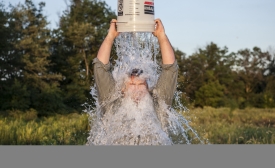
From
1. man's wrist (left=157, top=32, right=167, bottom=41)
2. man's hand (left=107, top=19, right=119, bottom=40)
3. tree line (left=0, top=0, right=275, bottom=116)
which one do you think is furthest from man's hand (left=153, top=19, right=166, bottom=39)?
tree line (left=0, top=0, right=275, bottom=116)

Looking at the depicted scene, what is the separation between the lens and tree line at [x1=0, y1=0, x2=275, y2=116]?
70.9 ft

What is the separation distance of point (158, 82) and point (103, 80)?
273 millimetres

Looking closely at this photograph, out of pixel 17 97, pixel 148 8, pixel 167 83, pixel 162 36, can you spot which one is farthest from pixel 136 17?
pixel 17 97

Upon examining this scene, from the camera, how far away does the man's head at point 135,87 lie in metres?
2.33

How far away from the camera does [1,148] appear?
1544mm

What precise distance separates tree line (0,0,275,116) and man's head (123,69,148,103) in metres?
13.3

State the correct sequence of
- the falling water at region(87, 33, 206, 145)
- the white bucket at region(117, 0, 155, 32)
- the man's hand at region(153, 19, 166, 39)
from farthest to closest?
the white bucket at region(117, 0, 155, 32)
the man's hand at region(153, 19, 166, 39)
the falling water at region(87, 33, 206, 145)

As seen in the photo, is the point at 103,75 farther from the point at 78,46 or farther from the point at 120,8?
the point at 78,46

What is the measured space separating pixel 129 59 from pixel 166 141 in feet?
3.13

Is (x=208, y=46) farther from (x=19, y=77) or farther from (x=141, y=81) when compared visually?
(x=141, y=81)

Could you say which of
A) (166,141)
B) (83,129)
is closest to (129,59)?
(166,141)

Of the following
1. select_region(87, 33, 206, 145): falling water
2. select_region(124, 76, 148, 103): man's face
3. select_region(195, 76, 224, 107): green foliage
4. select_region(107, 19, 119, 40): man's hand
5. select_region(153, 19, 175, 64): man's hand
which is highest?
select_region(107, 19, 119, 40): man's hand

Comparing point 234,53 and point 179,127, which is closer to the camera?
point 179,127

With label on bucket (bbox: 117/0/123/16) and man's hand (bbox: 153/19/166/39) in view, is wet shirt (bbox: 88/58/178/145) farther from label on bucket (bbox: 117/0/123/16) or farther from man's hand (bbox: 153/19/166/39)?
label on bucket (bbox: 117/0/123/16)
